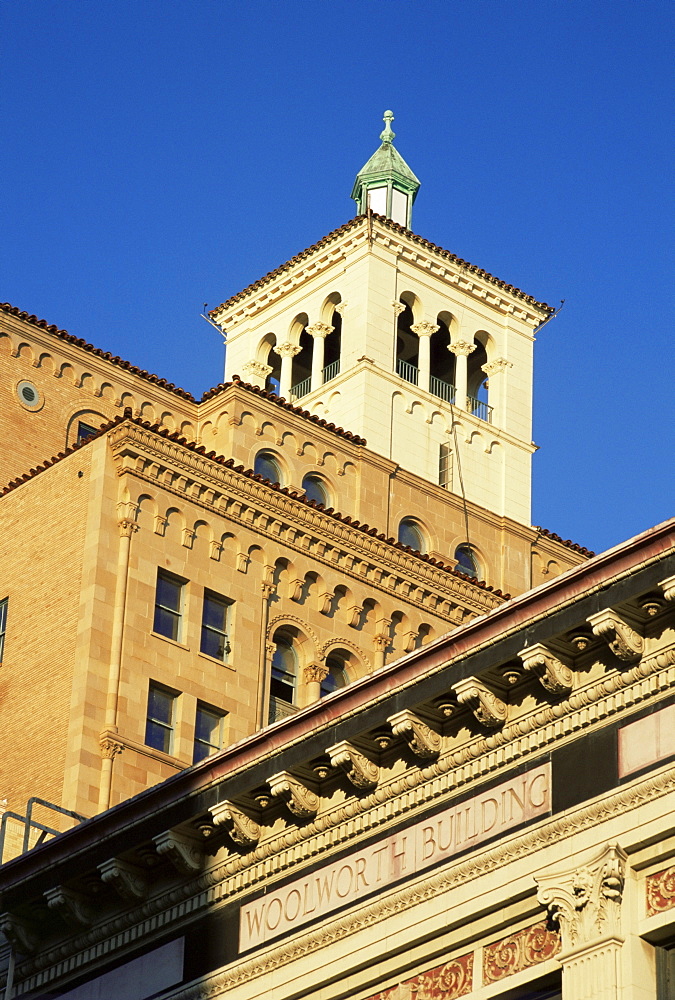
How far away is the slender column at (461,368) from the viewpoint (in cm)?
5819

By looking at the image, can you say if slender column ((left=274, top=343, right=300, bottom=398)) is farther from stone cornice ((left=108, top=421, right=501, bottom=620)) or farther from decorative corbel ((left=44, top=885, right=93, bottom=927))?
decorative corbel ((left=44, top=885, right=93, bottom=927))

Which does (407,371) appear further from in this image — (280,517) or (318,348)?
(280,517)

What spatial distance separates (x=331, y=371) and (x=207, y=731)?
1637 centimetres

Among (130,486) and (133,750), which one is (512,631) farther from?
(130,486)

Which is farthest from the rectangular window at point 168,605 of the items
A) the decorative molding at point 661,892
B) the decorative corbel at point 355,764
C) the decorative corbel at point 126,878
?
the decorative molding at point 661,892

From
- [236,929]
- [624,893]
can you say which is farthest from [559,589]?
[236,929]

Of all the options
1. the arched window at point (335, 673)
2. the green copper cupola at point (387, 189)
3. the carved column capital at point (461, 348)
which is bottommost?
the arched window at point (335, 673)

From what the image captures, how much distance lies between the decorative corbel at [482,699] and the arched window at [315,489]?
2746cm

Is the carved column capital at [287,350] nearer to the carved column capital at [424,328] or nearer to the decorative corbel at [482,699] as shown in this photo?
Answer: the carved column capital at [424,328]

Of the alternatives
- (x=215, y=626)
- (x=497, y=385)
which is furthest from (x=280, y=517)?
(x=497, y=385)

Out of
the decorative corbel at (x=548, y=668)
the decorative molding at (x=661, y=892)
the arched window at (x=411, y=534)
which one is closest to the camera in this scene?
the decorative molding at (x=661, y=892)

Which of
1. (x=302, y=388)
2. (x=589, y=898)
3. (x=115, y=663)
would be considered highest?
(x=302, y=388)

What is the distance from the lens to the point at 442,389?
5825 cm

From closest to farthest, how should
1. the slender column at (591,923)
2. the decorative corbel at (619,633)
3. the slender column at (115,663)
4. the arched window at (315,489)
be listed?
the slender column at (591,923) < the decorative corbel at (619,633) < the slender column at (115,663) < the arched window at (315,489)
